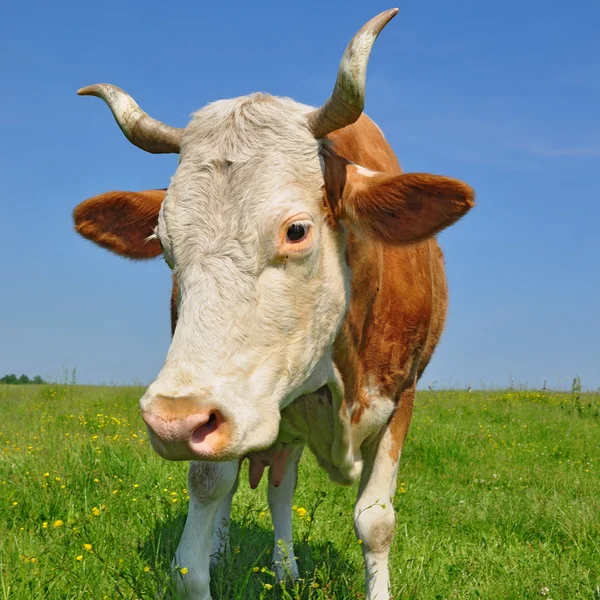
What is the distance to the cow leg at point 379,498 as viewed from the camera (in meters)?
4.57

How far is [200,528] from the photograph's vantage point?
13.6 ft

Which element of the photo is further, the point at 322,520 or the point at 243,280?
the point at 322,520

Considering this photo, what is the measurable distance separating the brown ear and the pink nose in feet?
5.25

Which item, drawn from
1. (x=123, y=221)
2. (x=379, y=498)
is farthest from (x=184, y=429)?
(x=379, y=498)

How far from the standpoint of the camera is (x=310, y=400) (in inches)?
174

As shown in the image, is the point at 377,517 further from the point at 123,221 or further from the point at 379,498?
the point at 123,221

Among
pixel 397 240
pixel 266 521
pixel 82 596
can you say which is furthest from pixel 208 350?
pixel 266 521

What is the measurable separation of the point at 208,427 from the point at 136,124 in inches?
78.2

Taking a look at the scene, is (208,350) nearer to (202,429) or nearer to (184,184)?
(202,429)

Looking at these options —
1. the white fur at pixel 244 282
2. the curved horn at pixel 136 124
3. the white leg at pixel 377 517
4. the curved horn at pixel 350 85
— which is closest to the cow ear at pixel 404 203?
the white fur at pixel 244 282

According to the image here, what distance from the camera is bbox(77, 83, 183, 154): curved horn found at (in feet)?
13.5

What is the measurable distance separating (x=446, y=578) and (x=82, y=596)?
2184 millimetres

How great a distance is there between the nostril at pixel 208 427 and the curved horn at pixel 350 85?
1.57 meters

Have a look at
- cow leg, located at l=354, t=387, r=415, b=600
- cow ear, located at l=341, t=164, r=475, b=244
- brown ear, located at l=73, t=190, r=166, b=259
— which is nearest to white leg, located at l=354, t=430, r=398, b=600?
cow leg, located at l=354, t=387, r=415, b=600
